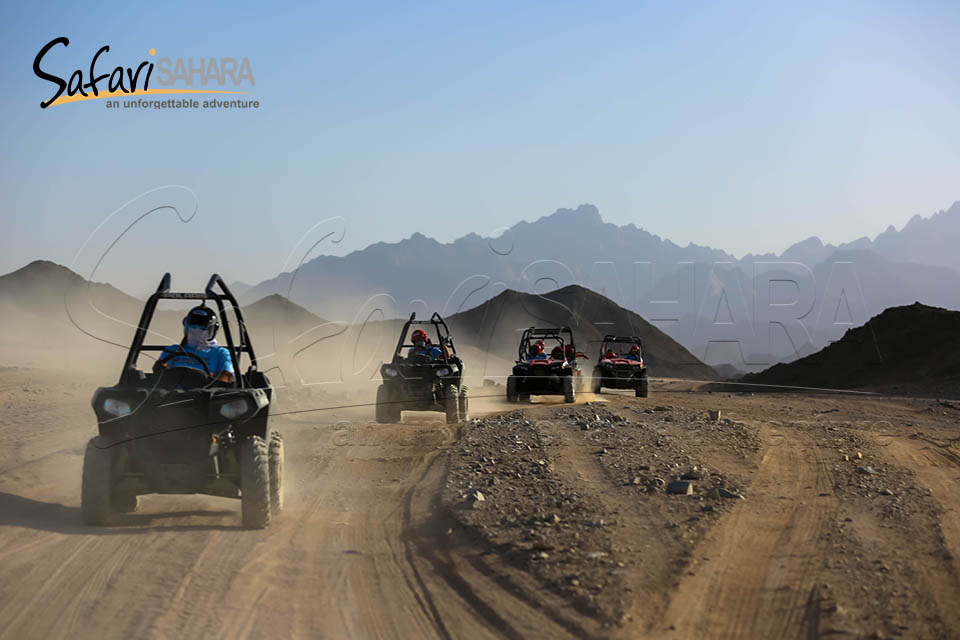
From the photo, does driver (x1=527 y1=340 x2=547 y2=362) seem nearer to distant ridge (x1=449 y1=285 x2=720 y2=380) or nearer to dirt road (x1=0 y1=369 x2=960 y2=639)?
dirt road (x1=0 y1=369 x2=960 y2=639)

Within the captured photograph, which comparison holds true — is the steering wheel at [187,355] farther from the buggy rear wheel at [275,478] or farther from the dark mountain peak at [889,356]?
the dark mountain peak at [889,356]

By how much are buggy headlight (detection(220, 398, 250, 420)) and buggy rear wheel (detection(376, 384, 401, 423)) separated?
1004 cm

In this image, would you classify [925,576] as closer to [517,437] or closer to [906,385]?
[517,437]

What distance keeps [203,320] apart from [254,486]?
180cm

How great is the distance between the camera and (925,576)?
683 centimetres

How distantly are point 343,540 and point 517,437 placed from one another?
6860 millimetres

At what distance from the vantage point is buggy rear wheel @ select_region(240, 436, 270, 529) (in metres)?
8.35

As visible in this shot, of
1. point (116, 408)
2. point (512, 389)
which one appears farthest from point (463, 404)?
point (116, 408)

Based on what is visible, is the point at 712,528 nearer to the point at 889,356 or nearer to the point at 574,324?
the point at 889,356

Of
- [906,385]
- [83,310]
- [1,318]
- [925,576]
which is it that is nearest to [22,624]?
[925,576]

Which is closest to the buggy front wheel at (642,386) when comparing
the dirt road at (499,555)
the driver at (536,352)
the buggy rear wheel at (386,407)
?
the driver at (536,352)

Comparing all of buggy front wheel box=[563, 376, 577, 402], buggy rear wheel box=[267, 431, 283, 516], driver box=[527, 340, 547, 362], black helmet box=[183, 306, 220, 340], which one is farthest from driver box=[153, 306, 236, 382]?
driver box=[527, 340, 547, 362]

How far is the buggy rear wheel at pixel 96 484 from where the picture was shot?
320 inches

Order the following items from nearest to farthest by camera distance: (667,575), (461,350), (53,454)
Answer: (667,575) → (53,454) → (461,350)
